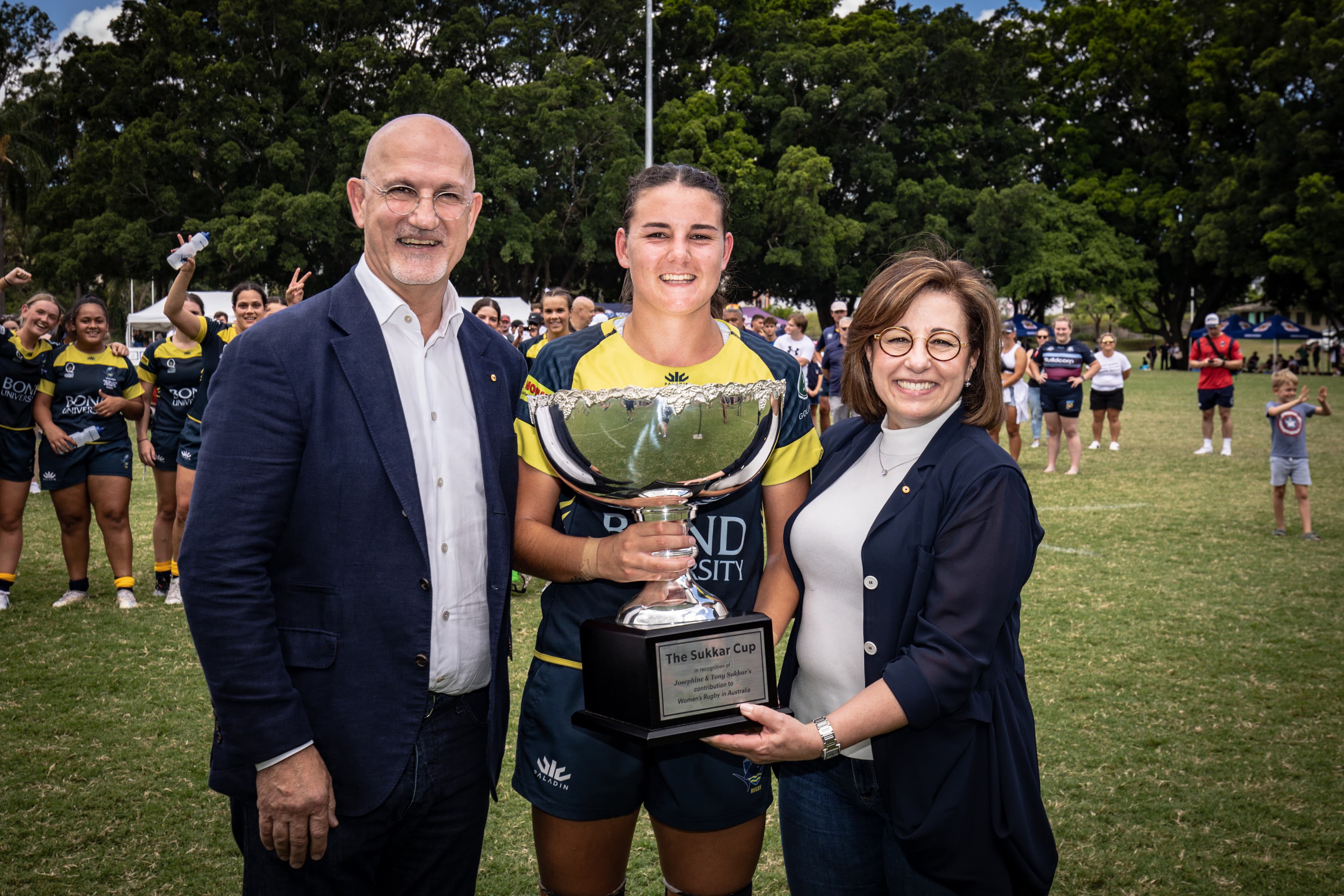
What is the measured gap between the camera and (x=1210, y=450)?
1488 cm

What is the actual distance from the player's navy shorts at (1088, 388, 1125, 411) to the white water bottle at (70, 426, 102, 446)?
13.3m

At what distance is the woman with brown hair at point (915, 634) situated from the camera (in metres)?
1.95

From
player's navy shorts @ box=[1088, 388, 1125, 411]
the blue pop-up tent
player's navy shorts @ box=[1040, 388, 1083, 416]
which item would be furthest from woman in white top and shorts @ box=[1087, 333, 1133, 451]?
the blue pop-up tent

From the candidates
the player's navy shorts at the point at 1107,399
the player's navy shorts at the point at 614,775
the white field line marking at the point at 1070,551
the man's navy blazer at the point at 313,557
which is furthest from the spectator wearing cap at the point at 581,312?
the player's navy shorts at the point at 1107,399

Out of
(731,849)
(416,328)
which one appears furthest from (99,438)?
(731,849)

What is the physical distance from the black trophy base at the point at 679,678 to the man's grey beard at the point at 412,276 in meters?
0.84

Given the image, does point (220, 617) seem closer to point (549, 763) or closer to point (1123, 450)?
point (549, 763)

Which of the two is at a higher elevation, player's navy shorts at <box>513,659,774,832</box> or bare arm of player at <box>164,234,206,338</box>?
bare arm of player at <box>164,234,206,338</box>

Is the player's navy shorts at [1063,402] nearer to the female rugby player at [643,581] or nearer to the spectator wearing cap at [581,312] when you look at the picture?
the spectator wearing cap at [581,312]

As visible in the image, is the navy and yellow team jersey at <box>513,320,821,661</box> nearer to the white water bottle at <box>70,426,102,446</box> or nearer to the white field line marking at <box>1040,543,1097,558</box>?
the white water bottle at <box>70,426,102,446</box>

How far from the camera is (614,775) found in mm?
2244

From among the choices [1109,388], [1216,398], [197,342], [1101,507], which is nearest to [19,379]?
[197,342]

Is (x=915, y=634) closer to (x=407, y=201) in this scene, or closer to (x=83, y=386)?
(x=407, y=201)

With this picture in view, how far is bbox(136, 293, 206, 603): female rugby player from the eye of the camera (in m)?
7.28
